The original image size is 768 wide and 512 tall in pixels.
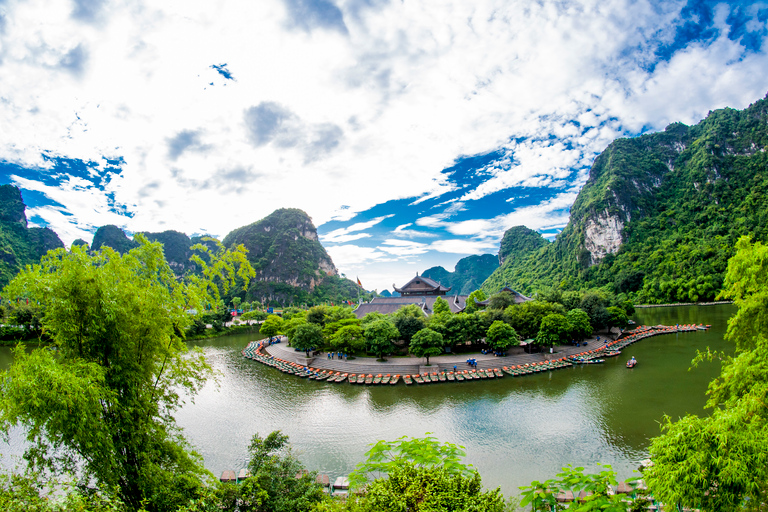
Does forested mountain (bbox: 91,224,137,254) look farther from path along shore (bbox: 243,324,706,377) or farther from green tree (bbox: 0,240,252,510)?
green tree (bbox: 0,240,252,510)

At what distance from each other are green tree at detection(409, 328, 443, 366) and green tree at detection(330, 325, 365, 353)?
16.2 ft

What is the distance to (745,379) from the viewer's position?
765cm

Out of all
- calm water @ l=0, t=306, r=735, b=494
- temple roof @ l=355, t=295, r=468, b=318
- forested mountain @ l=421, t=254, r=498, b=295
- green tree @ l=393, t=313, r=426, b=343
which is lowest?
calm water @ l=0, t=306, r=735, b=494

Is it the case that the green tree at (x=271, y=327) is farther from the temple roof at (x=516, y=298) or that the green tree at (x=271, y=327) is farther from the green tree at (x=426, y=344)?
the temple roof at (x=516, y=298)

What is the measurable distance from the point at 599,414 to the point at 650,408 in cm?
284

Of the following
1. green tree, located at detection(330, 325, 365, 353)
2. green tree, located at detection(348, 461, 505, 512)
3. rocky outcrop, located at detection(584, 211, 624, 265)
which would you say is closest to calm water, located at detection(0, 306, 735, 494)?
green tree, located at detection(330, 325, 365, 353)

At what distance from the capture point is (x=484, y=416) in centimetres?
1673

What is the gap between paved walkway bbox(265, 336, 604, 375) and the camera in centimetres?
2450

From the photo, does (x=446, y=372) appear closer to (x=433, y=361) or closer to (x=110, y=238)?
(x=433, y=361)

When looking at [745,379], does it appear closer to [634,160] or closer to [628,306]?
[628,306]

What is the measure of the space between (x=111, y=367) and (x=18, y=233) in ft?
382

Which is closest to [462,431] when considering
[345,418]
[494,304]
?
[345,418]

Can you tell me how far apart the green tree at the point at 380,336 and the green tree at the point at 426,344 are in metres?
2.03

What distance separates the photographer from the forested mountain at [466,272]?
594 ft
